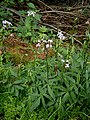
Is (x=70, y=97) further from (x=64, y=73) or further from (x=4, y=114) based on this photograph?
(x=4, y=114)

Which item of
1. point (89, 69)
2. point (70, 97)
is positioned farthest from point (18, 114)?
point (89, 69)

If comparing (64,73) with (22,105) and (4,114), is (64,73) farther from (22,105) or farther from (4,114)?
(4,114)

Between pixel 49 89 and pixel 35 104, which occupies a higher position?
pixel 49 89

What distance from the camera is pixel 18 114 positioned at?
10.1 ft

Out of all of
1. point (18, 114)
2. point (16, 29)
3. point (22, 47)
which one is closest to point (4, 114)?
point (18, 114)

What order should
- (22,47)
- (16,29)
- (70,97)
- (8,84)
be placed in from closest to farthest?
(70,97)
(8,84)
(22,47)
(16,29)

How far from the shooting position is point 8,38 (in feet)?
14.9

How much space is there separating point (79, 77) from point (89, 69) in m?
0.14

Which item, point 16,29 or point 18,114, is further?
point 16,29

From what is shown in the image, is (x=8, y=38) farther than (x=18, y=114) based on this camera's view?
Yes

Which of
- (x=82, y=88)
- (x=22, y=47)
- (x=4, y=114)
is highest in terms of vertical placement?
(x=22, y=47)

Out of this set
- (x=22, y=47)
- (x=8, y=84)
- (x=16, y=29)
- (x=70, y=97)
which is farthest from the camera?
(x=16, y=29)

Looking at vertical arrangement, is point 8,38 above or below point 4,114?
above

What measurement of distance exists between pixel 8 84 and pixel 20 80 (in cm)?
13
